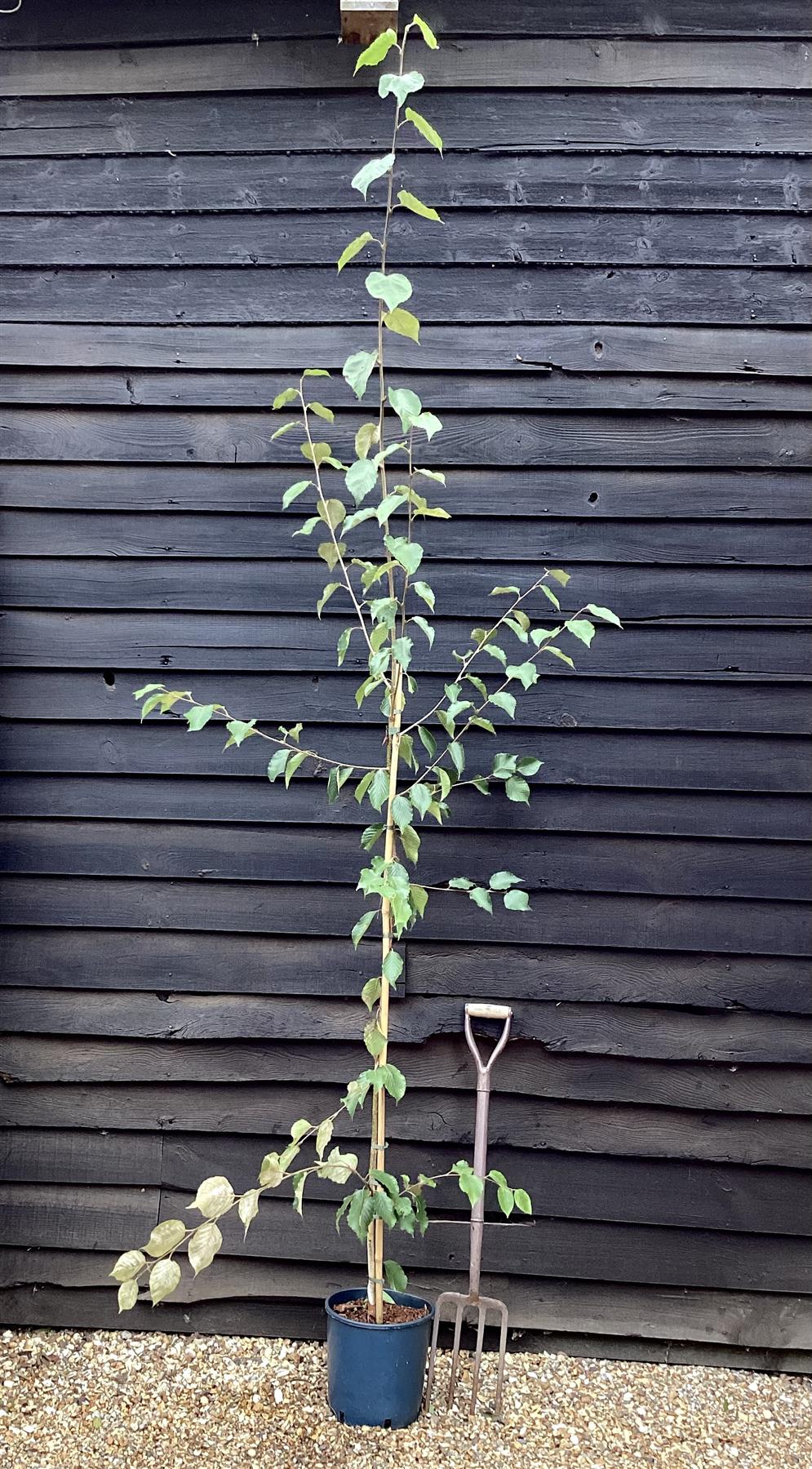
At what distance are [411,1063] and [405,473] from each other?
1309 mm

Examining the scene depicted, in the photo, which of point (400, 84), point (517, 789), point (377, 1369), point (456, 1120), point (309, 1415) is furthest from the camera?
point (456, 1120)

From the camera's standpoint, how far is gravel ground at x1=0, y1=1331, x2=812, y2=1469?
1926 mm

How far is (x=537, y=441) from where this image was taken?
232 centimetres

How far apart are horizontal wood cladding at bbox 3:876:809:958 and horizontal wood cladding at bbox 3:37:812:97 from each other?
181cm

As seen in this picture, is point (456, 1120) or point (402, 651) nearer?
point (402, 651)

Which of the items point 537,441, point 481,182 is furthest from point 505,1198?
point 481,182

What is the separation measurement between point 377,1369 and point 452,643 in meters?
1.44

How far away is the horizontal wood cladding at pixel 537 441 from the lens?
231 cm

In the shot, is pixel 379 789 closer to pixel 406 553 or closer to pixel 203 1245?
pixel 406 553

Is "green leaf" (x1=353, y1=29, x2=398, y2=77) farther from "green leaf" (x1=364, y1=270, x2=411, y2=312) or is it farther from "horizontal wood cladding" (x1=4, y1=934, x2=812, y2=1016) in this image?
"horizontal wood cladding" (x1=4, y1=934, x2=812, y2=1016)

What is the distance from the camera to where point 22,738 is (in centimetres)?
237

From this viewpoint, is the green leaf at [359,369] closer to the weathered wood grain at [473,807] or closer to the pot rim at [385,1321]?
the weathered wood grain at [473,807]

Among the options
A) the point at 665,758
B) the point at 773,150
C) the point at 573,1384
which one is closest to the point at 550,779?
the point at 665,758

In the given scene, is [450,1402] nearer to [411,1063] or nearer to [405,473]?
[411,1063]
